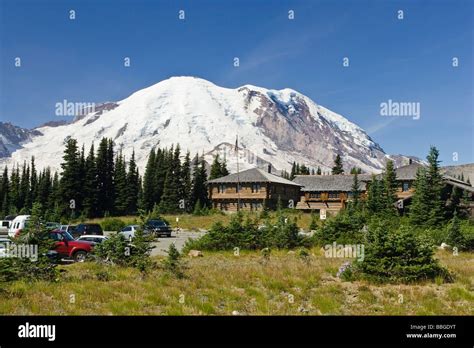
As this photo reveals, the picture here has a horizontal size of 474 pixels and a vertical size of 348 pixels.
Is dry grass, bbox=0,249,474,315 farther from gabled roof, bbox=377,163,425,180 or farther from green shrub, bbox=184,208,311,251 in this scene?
gabled roof, bbox=377,163,425,180

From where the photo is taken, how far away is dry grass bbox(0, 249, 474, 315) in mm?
11656

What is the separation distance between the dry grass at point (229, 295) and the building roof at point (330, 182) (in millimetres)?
55956

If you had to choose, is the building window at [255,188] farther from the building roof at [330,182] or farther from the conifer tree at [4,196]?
the conifer tree at [4,196]

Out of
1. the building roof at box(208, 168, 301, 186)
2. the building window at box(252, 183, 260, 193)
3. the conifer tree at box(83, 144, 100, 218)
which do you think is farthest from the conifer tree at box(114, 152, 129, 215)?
the building window at box(252, 183, 260, 193)

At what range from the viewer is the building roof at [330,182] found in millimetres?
72375

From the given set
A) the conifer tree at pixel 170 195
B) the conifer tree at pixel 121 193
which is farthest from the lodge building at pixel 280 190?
the conifer tree at pixel 121 193

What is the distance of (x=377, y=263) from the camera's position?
15922 millimetres

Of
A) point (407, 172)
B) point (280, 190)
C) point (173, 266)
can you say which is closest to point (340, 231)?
point (173, 266)

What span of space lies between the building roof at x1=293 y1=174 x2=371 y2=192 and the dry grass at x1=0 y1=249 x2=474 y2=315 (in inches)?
2203

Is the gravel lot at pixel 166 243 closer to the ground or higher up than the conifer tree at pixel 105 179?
closer to the ground

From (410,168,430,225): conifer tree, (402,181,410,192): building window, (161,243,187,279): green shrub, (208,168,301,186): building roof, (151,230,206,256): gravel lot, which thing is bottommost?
(151,230,206,256): gravel lot
